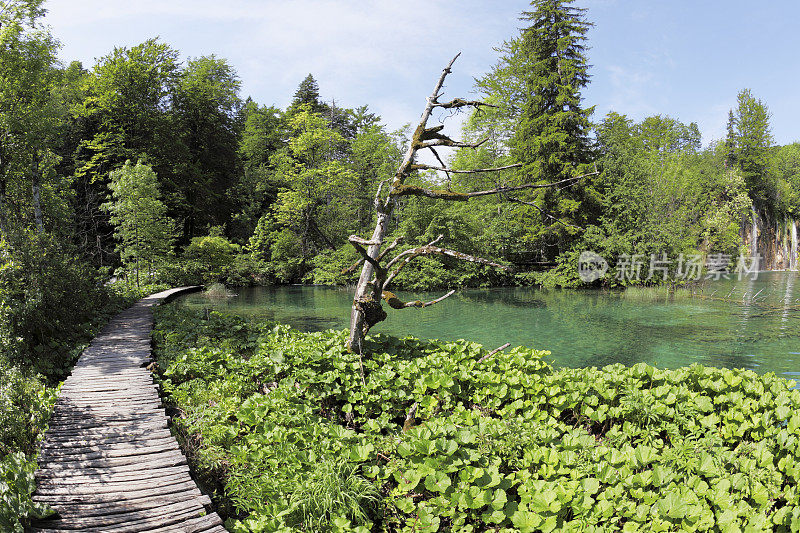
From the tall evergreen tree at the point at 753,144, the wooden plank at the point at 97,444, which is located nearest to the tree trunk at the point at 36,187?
the wooden plank at the point at 97,444

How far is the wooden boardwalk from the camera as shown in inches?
121

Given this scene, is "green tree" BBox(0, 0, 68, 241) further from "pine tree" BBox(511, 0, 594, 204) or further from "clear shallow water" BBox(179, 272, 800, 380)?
"pine tree" BBox(511, 0, 594, 204)

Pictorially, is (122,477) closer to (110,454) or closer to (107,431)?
(110,454)

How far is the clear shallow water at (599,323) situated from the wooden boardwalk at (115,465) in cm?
642

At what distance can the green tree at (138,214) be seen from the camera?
1582 cm

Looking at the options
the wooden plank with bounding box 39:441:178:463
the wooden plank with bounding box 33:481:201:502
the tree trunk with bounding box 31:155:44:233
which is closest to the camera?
the wooden plank with bounding box 33:481:201:502

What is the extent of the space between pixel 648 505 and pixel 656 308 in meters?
14.4

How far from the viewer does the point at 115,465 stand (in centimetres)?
372

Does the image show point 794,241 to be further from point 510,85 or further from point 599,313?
point 599,313

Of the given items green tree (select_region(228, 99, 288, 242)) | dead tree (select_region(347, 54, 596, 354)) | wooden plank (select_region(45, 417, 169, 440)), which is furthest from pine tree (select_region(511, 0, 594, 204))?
wooden plank (select_region(45, 417, 169, 440))

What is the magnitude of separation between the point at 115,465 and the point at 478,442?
10.5 ft

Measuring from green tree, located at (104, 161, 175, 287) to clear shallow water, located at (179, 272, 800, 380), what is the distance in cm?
272

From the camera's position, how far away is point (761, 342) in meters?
9.84

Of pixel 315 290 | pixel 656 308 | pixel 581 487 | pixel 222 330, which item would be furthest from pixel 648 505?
pixel 315 290
